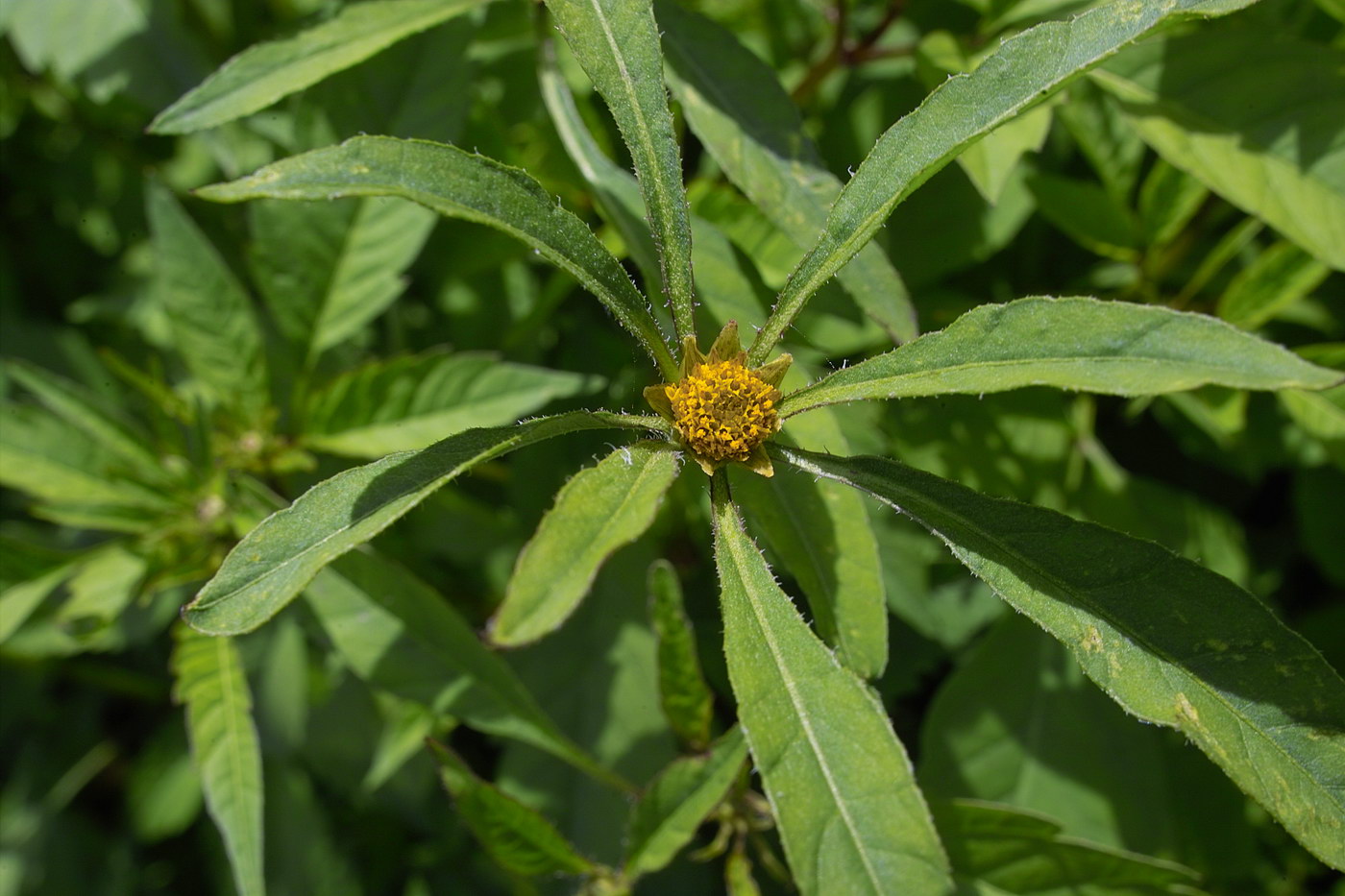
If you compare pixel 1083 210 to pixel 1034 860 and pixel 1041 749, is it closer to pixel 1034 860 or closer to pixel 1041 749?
pixel 1041 749

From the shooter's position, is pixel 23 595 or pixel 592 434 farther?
pixel 592 434

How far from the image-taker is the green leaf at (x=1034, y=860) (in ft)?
5.17

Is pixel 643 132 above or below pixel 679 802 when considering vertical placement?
above

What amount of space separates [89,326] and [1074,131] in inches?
94.4

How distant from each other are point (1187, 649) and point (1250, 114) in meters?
1.11

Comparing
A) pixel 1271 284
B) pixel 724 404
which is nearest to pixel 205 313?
pixel 724 404

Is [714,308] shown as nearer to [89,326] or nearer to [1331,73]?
[1331,73]

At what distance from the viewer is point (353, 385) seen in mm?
1876

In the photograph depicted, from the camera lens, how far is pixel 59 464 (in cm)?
189

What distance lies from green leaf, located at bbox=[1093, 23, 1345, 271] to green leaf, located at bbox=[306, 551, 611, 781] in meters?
1.40

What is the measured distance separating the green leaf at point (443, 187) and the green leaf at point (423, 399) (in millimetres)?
594

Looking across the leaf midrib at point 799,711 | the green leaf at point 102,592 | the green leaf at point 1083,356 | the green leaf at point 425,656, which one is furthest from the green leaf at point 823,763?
the green leaf at point 102,592

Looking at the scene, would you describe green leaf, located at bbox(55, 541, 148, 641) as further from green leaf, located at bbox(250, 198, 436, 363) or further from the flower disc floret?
the flower disc floret

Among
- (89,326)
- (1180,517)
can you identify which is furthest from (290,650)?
(1180,517)
